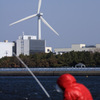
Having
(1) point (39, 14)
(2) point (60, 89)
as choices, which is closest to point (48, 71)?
(1) point (39, 14)

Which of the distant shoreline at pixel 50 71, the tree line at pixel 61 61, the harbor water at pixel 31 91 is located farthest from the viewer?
the tree line at pixel 61 61

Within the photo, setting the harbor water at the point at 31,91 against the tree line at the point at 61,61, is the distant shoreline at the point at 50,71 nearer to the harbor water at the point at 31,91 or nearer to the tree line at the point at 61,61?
the tree line at the point at 61,61

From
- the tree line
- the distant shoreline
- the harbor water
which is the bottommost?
the harbor water

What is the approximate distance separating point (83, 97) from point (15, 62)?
144 m

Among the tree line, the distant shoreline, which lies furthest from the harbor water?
the tree line

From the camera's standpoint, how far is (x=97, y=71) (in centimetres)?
11744

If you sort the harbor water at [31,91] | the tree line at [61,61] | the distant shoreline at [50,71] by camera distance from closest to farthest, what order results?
the harbor water at [31,91], the distant shoreline at [50,71], the tree line at [61,61]

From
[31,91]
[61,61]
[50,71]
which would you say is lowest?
[31,91]

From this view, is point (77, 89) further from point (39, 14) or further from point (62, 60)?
point (39, 14)

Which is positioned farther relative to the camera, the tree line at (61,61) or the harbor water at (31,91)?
the tree line at (61,61)

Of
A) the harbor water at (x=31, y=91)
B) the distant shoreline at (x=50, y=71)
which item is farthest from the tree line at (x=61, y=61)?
the harbor water at (x=31, y=91)

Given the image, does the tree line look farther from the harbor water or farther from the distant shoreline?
the harbor water

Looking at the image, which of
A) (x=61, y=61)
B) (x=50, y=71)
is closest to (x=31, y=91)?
(x=50, y=71)

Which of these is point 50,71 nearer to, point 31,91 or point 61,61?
point 61,61
